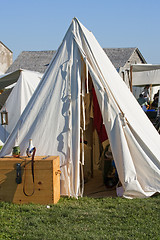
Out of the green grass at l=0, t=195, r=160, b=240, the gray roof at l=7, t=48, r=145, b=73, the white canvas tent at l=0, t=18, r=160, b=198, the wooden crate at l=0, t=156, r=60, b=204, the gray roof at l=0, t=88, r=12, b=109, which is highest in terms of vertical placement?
the gray roof at l=7, t=48, r=145, b=73

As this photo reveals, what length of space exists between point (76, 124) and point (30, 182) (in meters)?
1.00

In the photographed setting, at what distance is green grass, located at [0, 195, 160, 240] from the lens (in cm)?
334

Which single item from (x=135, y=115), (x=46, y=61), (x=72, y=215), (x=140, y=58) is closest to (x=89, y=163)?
(x=135, y=115)

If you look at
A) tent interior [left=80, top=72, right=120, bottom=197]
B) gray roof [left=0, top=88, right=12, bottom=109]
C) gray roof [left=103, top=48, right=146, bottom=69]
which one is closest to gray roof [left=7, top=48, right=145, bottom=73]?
gray roof [left=103, top=48, right=146, bottom=69]

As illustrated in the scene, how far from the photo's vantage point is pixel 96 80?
4.82 meters

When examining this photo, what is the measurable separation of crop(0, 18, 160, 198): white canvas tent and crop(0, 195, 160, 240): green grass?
1.05ft

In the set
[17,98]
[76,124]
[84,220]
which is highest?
[17,98]

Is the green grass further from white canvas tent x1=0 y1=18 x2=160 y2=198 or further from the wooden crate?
white canvas tent x1=0 y1=18 x2=160 y2=198

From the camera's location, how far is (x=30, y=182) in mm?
4234

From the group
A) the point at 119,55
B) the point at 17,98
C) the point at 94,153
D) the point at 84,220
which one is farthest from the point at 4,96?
the point at 119,55

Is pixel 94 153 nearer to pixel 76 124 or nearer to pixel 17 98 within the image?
pixel 76 124

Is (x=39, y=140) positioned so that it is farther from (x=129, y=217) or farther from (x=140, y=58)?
(x=140, y=58)

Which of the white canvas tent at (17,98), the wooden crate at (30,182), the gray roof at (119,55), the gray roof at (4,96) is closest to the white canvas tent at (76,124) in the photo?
the wooden crate at (30,182)

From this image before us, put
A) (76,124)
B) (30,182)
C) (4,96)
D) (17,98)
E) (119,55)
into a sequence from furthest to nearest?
(119,55), (4,96), (17,98), (76,124), (30,182)
